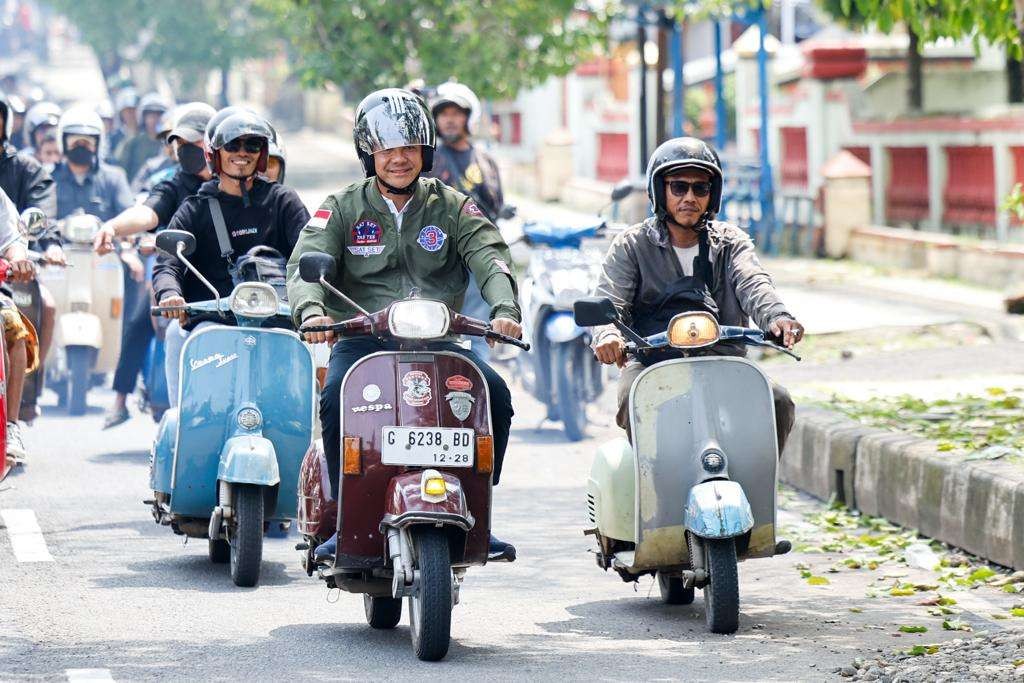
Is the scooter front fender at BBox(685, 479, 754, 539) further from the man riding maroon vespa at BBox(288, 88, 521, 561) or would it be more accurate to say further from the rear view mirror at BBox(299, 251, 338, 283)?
the rear view mirror at BBox(299, 251, 338, 283)

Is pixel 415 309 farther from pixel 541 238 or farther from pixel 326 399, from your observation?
pixel 541 238

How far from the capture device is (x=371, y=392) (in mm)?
6586

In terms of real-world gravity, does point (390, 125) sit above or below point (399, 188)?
above

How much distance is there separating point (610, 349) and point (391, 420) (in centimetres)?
92

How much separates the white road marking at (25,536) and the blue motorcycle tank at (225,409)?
70 cm

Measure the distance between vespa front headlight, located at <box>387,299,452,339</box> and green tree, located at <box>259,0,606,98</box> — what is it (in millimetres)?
16648

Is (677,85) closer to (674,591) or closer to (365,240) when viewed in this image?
(674,591)

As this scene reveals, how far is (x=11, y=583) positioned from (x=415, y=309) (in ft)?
7.65

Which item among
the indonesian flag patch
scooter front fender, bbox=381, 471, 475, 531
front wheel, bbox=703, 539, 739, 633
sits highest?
the indonesian flag patch

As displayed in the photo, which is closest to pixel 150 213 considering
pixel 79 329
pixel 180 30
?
pixel 79 329

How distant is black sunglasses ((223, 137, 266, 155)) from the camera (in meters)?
8.63

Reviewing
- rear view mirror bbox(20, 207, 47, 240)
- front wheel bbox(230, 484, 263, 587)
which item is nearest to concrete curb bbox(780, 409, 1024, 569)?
front wheel bbox(230, 484, 263, 587)

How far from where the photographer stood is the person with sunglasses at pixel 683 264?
7336 millimetres

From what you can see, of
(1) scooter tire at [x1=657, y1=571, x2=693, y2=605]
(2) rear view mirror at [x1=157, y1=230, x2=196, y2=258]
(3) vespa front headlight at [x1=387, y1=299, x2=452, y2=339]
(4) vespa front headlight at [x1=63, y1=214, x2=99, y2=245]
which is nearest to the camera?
(3) vespa front headlight at [x1=387, y1=299, x2=452, y2=339]
